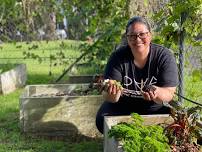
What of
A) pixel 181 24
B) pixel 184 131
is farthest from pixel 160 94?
pixel 181 24

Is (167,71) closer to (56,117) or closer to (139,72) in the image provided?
(139,72)

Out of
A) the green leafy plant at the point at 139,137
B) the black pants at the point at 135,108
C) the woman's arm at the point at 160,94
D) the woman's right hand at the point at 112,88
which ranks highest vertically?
the woman's right hand at the point at 112,88

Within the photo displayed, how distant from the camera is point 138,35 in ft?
14.5

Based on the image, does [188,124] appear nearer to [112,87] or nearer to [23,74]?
[112,87]

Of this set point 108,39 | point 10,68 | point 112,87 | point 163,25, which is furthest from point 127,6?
point 10,68

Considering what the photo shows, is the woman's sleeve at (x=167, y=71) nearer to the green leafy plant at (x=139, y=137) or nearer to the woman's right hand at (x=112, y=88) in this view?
the woman's right hand at (x=112, y=88)

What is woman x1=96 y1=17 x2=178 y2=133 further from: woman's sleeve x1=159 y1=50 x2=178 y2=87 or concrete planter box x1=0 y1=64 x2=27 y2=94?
concrete planter box x1=0 y1=64 x2=27 y2=94

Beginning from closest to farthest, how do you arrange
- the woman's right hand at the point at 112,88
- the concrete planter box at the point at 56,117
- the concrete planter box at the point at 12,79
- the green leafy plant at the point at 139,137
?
the green leafy plant at the point at 139,137 < the woman's right hand at the point at 112,88 < the concrete planter box at the point at 56,117 < the concrete planter box at the point at 12,79

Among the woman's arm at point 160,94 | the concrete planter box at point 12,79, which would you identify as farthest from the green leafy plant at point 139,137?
the concrete planter box at point 12,79

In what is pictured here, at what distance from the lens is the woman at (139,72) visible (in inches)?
175

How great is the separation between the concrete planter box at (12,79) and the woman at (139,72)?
13.5ft

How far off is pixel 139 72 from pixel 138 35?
404 millimetres

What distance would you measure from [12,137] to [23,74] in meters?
4.40

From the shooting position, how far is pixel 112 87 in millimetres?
4148
